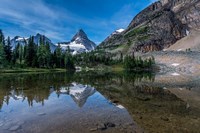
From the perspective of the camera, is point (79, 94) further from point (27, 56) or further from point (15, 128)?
point (27, 56)

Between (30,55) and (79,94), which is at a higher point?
(30,55)

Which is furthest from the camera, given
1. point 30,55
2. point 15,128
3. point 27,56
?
point 30,55

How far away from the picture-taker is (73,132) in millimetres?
15094

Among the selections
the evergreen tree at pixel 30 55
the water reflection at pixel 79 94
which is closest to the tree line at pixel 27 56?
the evergreen tree at pixel 30 55

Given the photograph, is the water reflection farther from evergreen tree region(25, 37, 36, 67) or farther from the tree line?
evergreen tree region(25, 37, 36, 67)

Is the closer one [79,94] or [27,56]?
[79,94]

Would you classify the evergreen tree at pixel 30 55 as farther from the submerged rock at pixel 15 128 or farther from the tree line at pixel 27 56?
the submerged rock at pixel 15 128

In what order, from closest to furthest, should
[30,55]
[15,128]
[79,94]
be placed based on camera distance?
[15,128]
[79,94]
[30,55]

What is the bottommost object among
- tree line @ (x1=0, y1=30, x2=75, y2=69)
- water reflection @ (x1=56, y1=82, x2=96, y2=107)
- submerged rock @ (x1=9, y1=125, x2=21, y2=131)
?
water reflection @ (x1=56, y1=82, x2=96, y2=107)

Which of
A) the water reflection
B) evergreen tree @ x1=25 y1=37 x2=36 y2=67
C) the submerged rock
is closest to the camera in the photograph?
the submerged rock

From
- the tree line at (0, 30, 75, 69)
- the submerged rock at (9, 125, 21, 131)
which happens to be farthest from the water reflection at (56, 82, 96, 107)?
the tree line at (0, 30, 75, 69)

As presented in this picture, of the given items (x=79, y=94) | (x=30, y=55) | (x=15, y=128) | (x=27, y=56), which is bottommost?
(x=79, y=94)

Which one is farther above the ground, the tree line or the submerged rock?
the tree line

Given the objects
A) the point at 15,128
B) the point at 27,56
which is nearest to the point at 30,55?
the point at 27,56
